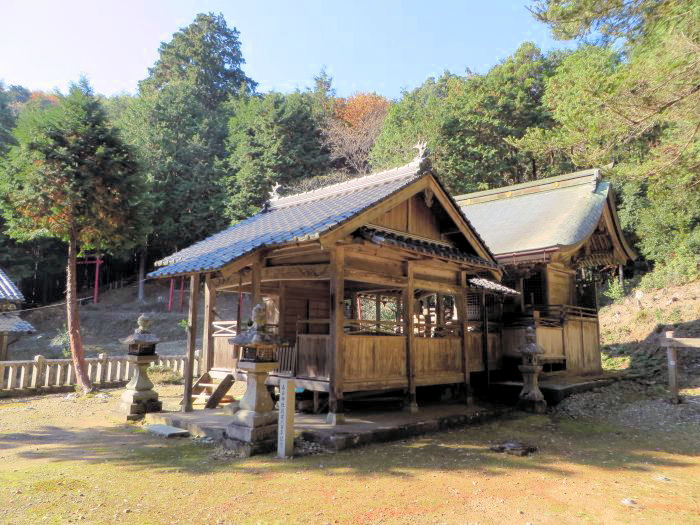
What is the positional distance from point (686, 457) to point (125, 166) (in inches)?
597

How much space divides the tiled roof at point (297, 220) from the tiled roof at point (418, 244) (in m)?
0.55

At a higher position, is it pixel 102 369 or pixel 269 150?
pixel 269 150

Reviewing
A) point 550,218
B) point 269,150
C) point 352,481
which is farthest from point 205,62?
point 352,481

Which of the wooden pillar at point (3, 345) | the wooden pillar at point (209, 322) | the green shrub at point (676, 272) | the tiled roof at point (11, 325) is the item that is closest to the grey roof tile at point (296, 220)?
the wooden pillar at point (209, 322)

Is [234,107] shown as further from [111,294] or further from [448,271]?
[448,271]

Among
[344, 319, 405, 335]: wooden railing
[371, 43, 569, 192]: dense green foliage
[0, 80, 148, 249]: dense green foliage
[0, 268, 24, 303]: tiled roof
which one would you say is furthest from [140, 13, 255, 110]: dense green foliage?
[344, 319, 405, 335]: wooden railing

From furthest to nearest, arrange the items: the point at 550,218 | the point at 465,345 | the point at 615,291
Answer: the point at 615,291 → the point at 550,218 → the point at 465,345

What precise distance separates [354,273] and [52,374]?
35.9 ft

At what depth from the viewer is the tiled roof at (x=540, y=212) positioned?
1455cm

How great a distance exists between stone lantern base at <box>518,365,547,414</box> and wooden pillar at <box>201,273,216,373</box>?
7.72 m

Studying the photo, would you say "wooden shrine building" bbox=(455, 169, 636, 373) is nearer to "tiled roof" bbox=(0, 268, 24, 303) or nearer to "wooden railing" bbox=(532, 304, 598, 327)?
"wooden railing" bbox=(532, 304, 598, 327)

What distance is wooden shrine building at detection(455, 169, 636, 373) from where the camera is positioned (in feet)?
45.4

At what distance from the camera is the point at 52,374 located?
14258mm

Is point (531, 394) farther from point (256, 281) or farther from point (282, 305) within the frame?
point (256, 281)
